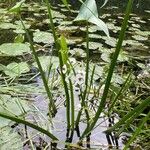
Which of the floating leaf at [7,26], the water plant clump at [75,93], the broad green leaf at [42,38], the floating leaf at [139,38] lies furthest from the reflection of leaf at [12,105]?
the floating leaf at [139,38]

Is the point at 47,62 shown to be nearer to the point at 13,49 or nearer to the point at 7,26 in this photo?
the point at 13,49

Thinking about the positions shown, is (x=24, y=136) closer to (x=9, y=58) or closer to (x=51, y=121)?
(x=51, y=121)

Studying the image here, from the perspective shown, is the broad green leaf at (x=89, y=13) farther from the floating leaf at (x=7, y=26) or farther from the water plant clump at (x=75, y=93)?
the floating leaf at (x=7, y=26)

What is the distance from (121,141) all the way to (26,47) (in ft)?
2.73

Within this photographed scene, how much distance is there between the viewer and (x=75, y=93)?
1390 millimetres

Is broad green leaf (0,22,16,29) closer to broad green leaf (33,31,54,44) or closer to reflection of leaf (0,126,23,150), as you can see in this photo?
broad green leaf (33,31,54,44)

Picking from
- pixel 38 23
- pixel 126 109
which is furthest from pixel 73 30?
pixel 126 109

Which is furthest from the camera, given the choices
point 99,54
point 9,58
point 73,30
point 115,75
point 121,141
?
point 73,30

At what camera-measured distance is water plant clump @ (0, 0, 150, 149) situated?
929 millimetres

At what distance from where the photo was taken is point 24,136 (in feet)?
3.41

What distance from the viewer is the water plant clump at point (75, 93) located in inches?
36.6

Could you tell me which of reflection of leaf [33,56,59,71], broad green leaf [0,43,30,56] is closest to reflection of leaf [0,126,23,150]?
reflection of leaf [33,56,59,71]

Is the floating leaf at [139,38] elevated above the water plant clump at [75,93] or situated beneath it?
situated beneath

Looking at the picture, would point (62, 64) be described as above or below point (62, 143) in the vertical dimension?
above
